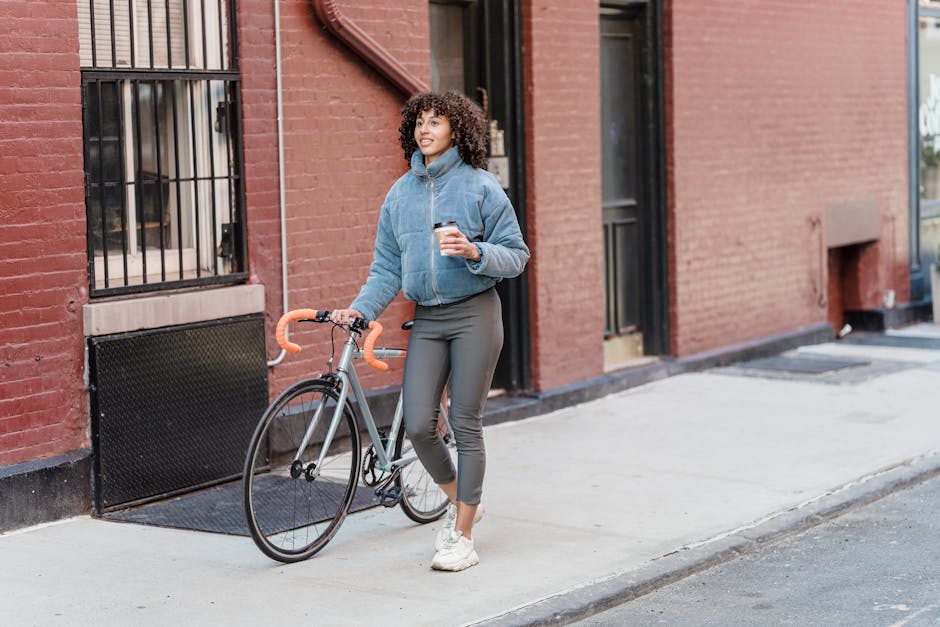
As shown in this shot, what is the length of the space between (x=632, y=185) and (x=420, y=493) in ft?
17.0

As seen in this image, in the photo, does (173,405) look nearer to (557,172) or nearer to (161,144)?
(161,144)

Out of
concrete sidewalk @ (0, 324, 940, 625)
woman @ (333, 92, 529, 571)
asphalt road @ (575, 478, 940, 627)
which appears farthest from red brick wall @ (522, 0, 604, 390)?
woman @ (333, 92, 529, 571)

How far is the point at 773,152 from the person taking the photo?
1302 centimetres

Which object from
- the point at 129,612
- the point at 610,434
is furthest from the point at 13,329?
the point at 610,434

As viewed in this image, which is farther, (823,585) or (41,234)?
(41,234)

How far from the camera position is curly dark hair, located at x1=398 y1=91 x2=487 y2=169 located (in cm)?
629

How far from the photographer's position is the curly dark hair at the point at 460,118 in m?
6.29

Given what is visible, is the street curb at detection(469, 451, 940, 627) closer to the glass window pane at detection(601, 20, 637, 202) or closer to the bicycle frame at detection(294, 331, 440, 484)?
the bicycle frame at detection(294, 331, 440, 484)

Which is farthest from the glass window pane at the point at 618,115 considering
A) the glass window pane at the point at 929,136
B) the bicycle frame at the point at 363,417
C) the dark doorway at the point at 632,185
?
the glass window pane at the point at 929,136

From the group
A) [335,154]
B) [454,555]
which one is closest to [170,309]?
[335,154]

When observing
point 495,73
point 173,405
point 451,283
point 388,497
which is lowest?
point 388,497

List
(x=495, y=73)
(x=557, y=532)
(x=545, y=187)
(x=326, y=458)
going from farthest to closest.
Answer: (x=545, y=187)
(x=495, y=73)
(x=557, y=532)
(x=326, y=458)

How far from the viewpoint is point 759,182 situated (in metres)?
12.8

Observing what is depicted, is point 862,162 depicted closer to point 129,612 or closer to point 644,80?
point 644,80
